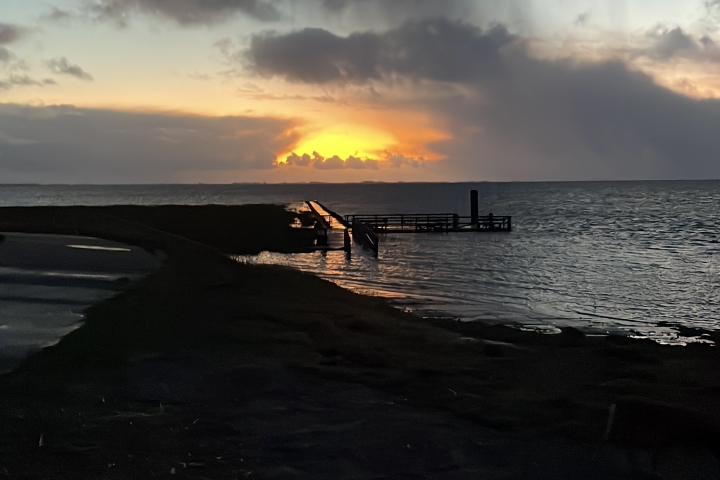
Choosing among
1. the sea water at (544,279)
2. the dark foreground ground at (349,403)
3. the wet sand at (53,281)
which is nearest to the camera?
the dark foreground ground at (349,403)

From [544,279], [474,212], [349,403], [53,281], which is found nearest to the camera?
[349,403]

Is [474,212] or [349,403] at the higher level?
[474,212]

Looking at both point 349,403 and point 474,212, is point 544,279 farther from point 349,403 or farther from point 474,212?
point 474,212

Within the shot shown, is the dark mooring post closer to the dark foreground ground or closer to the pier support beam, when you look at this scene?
the pier support beam

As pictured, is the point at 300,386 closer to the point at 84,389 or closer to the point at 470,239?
the point at 84,389

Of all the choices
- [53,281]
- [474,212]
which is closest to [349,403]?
[53,281]

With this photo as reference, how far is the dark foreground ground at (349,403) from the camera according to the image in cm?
688

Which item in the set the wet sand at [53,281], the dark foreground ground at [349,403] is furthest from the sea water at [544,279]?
the wet sand at [53,281]

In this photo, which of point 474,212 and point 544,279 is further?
point 474,212

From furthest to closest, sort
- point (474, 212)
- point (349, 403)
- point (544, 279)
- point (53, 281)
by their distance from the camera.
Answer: point (474, 212), point (544, 279), point (53, 281), point (349, 403)

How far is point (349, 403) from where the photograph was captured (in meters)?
8.80

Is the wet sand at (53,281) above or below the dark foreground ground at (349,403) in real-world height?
above

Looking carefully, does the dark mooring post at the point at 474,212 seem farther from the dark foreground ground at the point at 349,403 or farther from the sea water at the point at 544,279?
the dark foreground ground at the point at 349,403

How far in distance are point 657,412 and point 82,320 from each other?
462 inches
